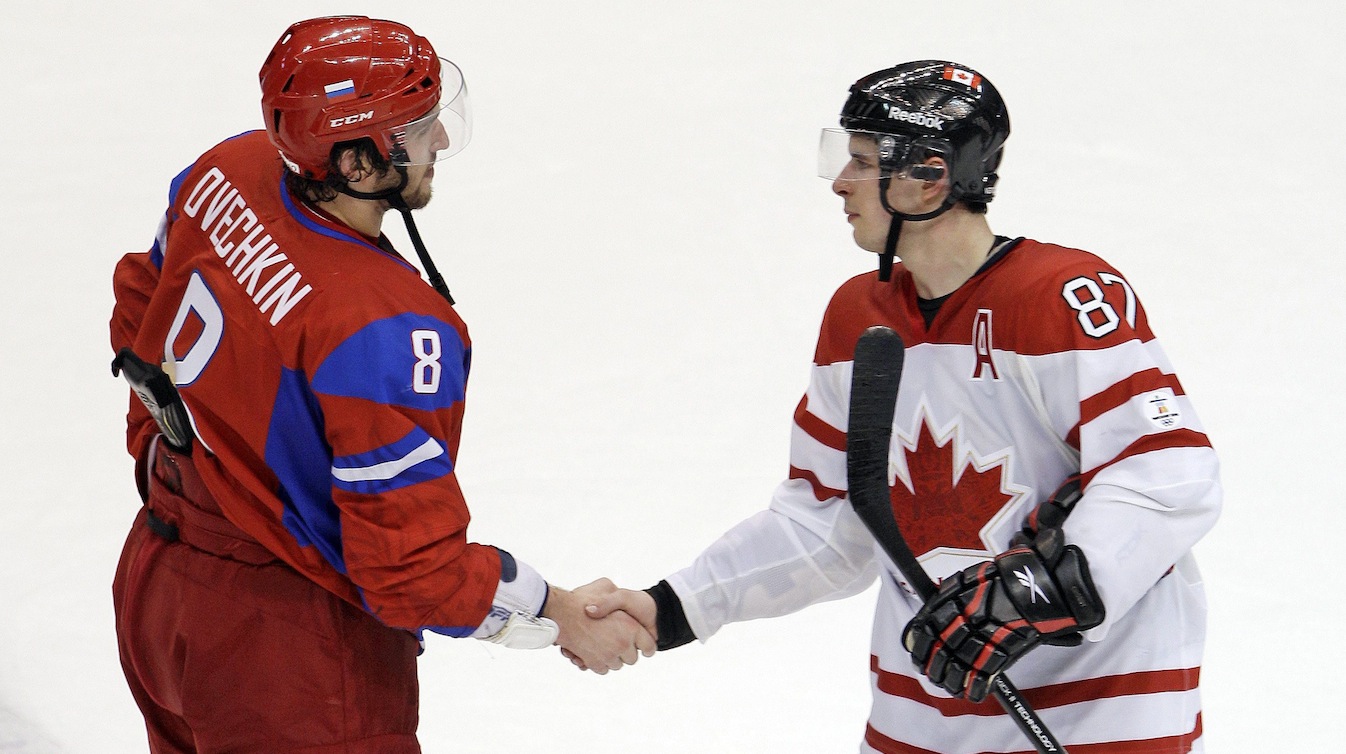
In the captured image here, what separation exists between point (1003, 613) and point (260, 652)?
1177 mm

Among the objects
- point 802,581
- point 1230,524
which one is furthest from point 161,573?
point 1230,524

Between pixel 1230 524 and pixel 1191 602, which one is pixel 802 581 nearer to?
pixel 1191 602

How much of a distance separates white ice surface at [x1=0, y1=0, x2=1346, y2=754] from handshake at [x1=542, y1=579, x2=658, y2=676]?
92 centimetres

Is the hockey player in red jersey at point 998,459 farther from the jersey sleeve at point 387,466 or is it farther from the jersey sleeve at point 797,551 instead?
the jersey sleeve at point 387,466

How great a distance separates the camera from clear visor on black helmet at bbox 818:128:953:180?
8.04 feet

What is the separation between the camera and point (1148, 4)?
6508 mm

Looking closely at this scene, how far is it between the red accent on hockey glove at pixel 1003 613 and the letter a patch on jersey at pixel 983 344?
0.88 ft

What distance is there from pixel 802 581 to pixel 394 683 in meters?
0.77

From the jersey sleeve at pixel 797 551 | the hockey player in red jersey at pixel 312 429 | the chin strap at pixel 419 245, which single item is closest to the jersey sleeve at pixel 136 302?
the hockey player in red jersey at pixel 312 429

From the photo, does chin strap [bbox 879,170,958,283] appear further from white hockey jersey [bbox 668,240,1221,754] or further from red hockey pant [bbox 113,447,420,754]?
red hockey pant [bbox 113,447,420,754]

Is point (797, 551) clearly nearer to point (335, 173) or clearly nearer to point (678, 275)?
point (335, 173)

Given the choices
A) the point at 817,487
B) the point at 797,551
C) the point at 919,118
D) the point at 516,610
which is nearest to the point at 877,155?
the point at 919,118

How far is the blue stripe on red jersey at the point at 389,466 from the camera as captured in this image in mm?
2291

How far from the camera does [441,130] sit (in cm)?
250
